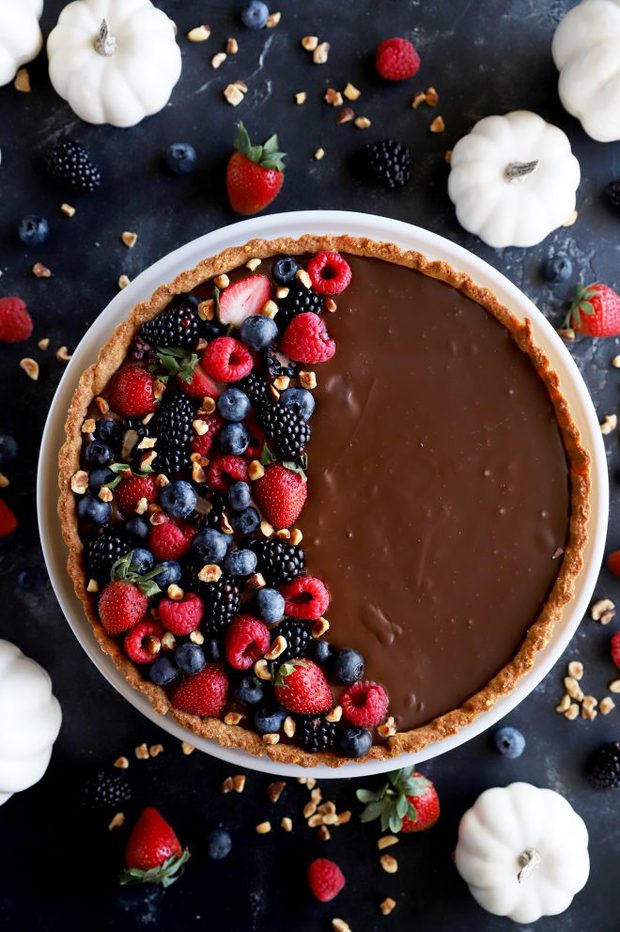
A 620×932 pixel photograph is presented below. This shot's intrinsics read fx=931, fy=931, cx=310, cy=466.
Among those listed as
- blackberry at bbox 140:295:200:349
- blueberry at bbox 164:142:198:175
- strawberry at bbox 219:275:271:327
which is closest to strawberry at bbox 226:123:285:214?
blueberry at bbox 164:142:198:175

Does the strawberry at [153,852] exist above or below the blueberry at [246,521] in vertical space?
below

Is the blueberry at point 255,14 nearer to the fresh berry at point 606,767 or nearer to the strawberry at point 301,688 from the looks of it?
the strawberry at point 301,688

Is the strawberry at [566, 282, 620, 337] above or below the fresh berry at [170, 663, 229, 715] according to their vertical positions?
above

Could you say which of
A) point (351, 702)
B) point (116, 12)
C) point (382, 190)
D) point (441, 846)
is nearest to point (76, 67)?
point (116, 12)

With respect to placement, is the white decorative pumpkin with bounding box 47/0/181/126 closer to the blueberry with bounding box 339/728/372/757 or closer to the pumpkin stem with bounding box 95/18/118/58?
the pumpkin stem with bounding box 95/18/118/58

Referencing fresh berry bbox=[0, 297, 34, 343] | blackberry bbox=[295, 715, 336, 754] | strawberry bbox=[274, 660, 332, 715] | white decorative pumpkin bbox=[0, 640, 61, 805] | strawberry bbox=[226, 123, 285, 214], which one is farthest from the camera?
fresh berry bbox=[0, 297, 34, 343]

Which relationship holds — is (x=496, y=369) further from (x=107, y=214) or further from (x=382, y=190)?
(x=107, y=214)

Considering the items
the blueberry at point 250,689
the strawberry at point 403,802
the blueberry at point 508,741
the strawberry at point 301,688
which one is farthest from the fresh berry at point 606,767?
the blueberry at point 250,689
